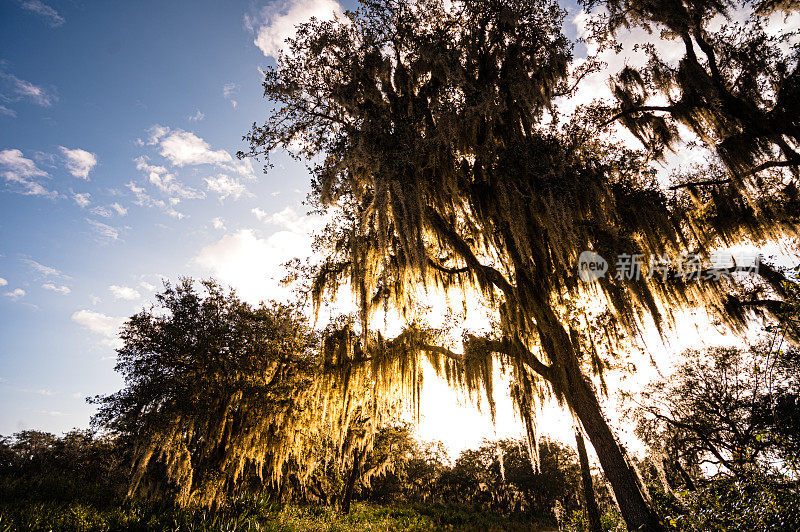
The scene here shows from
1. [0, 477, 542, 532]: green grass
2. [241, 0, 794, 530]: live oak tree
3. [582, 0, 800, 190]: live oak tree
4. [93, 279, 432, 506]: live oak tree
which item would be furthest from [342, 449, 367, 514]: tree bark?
[582, 0, 800, 190]: live oak tree

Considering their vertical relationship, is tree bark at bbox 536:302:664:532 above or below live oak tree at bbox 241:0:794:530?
below

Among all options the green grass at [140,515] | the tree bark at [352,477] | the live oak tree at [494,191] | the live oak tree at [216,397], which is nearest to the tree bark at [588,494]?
the live oak tree at [494,191]

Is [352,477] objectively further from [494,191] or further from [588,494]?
[494,191]

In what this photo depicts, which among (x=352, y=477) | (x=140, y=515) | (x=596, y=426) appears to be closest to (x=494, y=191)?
(x=596, y=426)

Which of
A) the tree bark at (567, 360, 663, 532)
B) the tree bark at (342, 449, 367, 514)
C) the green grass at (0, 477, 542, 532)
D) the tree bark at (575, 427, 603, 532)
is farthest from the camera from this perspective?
the tree bark at (342, 449, 367, 514)

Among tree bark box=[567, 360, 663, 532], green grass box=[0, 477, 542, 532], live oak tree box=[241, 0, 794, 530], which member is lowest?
green grass box=[0, 477, 542, 532]

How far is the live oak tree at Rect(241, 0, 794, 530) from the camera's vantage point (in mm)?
5734

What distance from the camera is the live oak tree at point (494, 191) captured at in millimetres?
5734

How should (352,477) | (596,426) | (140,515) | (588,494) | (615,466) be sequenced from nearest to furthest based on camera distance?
(615,466) → (596,426) → (140,515) → (588,494) → (352,477)

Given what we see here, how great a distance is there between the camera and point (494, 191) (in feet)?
20.1

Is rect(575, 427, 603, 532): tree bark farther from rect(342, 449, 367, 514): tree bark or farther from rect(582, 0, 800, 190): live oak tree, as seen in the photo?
rect(342, 449, 367, 514): tree bark

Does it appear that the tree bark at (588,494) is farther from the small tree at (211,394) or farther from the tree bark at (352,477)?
the tree bark at (352,477)

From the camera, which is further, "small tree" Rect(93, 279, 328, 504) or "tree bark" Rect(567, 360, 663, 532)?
"small tree" Rect(93, 279, 328, 504)

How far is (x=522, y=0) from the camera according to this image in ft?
21.5
